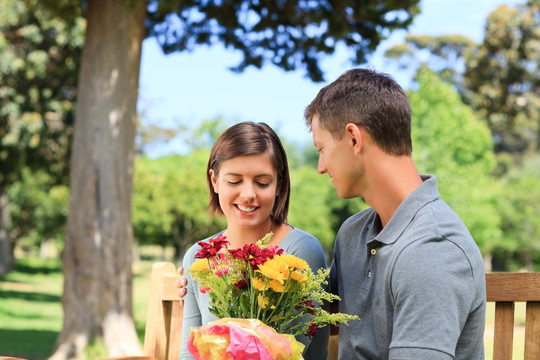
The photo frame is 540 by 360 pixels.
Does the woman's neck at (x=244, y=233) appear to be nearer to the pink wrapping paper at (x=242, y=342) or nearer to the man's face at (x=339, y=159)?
the man's face at (x=339, y=159)

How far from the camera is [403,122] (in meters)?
1.88

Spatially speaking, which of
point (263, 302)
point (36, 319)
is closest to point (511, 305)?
point (263, 302)

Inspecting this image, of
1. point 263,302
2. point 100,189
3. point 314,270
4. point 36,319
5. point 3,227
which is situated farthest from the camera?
point 3,227

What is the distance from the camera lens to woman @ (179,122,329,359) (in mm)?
2443

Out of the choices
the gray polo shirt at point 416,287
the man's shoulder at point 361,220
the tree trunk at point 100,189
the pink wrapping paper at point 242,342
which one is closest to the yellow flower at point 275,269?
the pink wrapping paper at point 242,342

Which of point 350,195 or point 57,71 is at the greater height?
point 57,71

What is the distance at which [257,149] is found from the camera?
8.08ft

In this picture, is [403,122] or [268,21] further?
[268,21]

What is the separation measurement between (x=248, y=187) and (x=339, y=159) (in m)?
0.61

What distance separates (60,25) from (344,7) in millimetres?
10050

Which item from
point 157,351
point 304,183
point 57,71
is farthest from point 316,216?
point 157,351

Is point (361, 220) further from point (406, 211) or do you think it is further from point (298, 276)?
point (298, 276)

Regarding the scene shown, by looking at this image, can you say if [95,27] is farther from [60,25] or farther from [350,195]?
[60,25]

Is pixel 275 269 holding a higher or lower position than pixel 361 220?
lower
